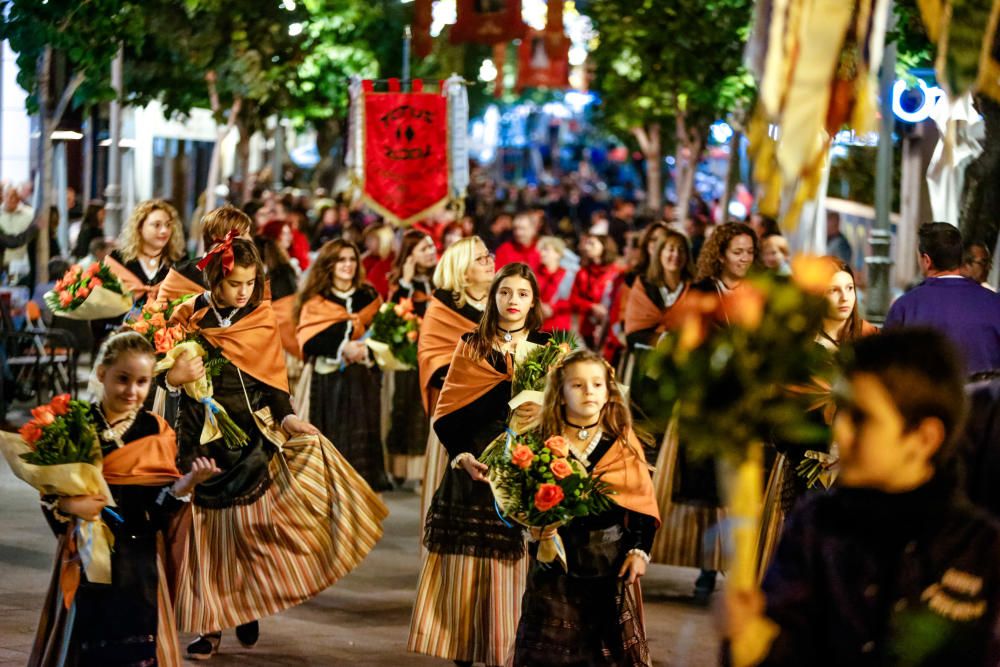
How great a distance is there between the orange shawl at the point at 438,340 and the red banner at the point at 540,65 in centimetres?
1937

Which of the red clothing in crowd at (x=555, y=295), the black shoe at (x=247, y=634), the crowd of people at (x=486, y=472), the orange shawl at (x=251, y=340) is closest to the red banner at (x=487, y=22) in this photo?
the red clothing in crowd at (x=555, y=295)

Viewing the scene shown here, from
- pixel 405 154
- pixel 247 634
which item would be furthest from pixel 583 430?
pixel 405 154

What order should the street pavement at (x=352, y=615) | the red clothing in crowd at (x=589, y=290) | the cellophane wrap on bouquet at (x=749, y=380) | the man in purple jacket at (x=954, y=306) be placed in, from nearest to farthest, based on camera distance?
the cellophane wrap on bouquet at (x=749, y=380) < the man in purple jacket at (x=954, y=306) < the street pavement at (x=352, y=615) < the red clothing in crowd at (x=589, y=290)

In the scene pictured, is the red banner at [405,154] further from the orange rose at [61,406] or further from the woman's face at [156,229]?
the orange rose at [61,406]

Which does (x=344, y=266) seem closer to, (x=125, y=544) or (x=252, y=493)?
(x=252, y=493)

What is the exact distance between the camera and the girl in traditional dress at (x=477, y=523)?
8492 mm

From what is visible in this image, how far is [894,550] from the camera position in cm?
368

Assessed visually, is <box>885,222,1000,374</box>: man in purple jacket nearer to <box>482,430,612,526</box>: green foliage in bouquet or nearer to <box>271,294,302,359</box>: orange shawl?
<box>482,430,612,526</box>: green foliage in bouquet

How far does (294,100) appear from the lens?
106 feet

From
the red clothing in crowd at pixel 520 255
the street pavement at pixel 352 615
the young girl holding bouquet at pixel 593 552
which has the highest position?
the red clothing in crowd at pixel 520 255

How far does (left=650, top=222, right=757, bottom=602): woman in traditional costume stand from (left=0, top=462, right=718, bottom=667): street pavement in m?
0.27

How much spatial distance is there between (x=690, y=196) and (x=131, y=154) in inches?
414

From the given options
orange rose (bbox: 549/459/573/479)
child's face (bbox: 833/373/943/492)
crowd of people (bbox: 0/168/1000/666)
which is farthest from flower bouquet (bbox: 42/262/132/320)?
child's face (bbox: 833/373/943/492)

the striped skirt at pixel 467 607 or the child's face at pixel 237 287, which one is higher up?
the child's face at pixel 237 287
